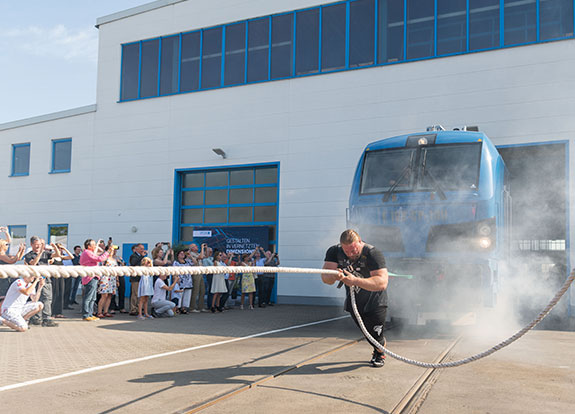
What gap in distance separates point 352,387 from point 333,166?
13.3m

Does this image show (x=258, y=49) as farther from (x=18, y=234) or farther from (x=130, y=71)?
(x=18, y=234)

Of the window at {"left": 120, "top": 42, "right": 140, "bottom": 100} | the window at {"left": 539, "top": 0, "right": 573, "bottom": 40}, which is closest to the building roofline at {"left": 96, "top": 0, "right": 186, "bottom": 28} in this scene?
the window at {"left": 120, "top": 42, "right": 140, "bottom": 100}

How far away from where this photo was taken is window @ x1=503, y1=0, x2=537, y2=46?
1599 centimetres

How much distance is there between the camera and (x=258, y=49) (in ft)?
66.7

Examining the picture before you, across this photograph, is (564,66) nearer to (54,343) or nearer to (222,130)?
(222,130)

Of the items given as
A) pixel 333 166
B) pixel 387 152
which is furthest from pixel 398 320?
pixel 333 166

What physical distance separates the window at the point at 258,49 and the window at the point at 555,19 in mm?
9455

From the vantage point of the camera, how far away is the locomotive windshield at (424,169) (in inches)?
388

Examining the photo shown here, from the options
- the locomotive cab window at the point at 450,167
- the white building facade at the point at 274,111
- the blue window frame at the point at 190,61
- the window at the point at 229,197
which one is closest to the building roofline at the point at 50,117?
the white building facade at the point at 274,111

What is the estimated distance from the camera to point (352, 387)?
5.58m

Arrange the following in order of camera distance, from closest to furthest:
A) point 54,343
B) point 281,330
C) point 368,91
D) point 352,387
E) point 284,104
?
point 352,387, point 54,343, point 281,330, point 368,91, point 284,104

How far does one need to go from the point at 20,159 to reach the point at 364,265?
23424 millimetres

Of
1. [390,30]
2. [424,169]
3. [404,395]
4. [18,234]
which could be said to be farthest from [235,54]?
[404,395]

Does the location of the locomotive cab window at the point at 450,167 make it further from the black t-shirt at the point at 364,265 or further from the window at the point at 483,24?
the window at the point at 483,24
